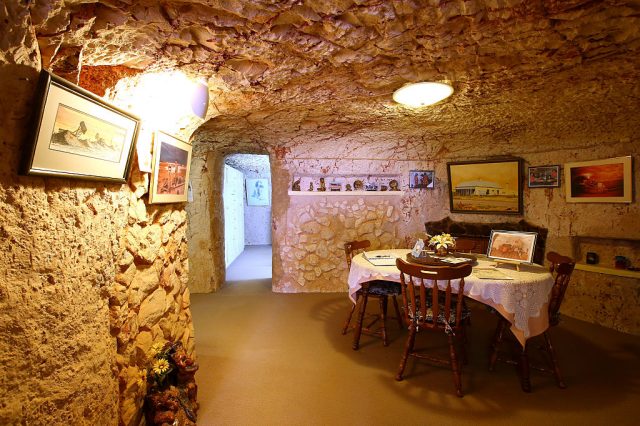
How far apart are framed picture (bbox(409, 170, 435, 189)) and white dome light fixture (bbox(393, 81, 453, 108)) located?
7.32 ft

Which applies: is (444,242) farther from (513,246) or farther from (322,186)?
(322,186)

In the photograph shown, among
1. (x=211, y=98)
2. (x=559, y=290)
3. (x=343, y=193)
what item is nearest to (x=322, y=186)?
(x=343, y=193)

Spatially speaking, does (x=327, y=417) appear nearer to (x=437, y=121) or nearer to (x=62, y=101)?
(x=62, y=101)

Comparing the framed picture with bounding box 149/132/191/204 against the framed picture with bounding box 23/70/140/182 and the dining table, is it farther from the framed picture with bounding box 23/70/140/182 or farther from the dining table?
the dining table

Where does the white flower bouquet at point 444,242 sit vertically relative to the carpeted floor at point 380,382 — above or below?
above

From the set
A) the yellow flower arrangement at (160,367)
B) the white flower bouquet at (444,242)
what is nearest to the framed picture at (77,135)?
the yellow flower arrangement at (160,367)

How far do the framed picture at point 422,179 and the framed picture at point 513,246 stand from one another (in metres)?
1.77

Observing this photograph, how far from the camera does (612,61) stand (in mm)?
1919

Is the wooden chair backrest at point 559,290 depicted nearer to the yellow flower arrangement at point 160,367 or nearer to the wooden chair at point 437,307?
the wooden chair at point 437,307

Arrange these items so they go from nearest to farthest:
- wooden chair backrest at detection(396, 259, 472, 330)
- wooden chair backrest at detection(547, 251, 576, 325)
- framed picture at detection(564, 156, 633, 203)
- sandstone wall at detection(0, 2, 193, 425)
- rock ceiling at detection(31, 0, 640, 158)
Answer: sandstone wall at detection(0, 2, 193, 425) < rock ceiling at detection(31, 0, 640, 158) < wooden chair backrest at detection(396, 259, 472, 330) < wooden chair backrest at detection(547, 251, 576, 325) < framed picture at detection(564, 156, 633, 203)

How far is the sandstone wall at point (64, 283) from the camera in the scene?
97 centimetres

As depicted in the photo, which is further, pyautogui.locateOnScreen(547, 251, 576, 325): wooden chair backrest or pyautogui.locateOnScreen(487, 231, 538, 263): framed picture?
pyautogui.locateOnScreen(487, 231, 538, 263): framed picture

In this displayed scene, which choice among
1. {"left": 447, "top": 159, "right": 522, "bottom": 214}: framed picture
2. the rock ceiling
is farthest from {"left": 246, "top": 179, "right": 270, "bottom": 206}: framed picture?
the rock ceiling

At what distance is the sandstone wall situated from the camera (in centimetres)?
97
